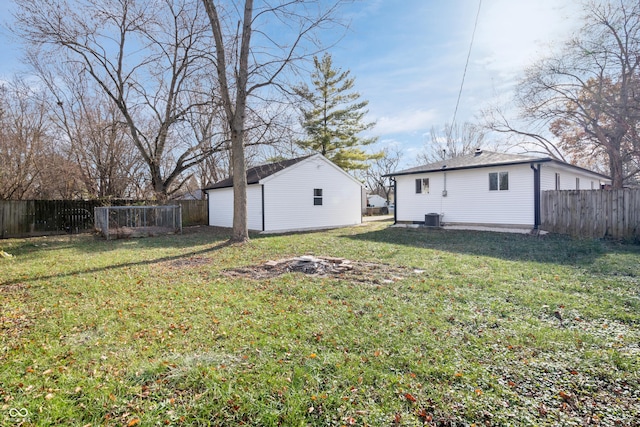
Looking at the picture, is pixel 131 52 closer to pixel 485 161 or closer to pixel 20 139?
pixel 20 139

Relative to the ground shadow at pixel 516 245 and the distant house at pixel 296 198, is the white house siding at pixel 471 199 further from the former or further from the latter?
the distant house at pixel 296 198

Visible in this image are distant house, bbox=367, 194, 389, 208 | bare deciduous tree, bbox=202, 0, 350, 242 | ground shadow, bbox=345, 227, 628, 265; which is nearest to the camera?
ground shadow, bbox=345, 227, 628, 265

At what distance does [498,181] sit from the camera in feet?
43.9

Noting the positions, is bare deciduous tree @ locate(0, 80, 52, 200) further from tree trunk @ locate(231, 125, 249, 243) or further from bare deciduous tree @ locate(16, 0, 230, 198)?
tree trunk @ locate(231, 125, 249, 243)

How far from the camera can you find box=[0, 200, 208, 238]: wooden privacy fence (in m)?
13.9

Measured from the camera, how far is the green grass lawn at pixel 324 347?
7.69ft

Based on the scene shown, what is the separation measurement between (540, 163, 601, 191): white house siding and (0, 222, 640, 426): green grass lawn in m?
6.94

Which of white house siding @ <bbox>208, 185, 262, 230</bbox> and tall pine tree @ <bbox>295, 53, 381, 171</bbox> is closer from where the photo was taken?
white house siding @ <bbox>208, 185, 262, 230</bbox>

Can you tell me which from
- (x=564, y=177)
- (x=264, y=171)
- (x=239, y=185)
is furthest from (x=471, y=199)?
(x=239, y=185)

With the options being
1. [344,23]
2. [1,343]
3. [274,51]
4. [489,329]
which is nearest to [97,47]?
→ [274,51]

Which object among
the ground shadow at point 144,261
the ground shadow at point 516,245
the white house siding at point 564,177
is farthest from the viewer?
the white house siding at point 564,177

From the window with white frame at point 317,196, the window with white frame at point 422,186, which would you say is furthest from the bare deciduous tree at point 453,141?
the window with white frame at point 317,196

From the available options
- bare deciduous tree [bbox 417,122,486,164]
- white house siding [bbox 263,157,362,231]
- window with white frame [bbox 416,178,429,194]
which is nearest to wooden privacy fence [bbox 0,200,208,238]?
white house siding [bbox 263,157,362,231]

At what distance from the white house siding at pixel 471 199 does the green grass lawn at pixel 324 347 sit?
6.46 metres
